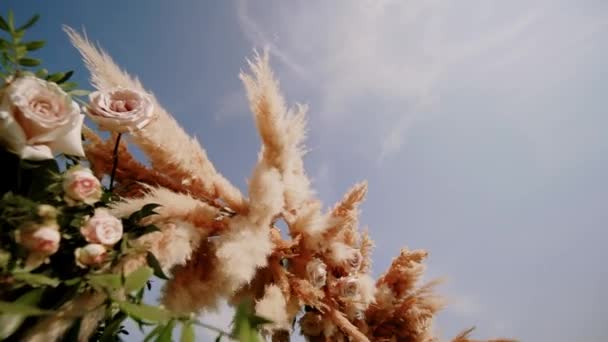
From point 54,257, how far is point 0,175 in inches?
7.6

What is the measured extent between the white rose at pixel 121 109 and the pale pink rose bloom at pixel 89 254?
269mm

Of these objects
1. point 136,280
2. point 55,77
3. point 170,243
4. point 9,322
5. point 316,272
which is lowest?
point 9,322

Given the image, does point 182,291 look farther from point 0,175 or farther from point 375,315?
point 375,315

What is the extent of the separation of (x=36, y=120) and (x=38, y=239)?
8.4 inches

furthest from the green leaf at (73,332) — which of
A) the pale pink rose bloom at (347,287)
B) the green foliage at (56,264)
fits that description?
the pale pink rose bloom at (347,287)

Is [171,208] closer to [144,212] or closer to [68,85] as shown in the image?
[144,212]

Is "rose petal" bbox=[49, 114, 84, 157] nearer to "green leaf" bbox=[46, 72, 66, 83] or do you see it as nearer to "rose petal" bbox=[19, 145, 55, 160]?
"rose petal" bbox=[19, 145, 55, 160]

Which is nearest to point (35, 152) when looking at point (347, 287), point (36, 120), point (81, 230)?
point (36, 120)

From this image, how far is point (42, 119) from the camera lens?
2.27 ft

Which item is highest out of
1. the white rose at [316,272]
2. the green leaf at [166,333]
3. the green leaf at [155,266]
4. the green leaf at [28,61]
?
the green leaf at [28,61]

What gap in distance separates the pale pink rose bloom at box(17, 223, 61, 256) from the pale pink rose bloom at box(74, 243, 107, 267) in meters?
0.04

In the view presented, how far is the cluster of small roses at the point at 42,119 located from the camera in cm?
67

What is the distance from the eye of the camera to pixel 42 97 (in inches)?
27.9

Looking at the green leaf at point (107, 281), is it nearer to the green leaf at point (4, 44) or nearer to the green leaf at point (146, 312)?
the green leaf at point (146, 312)
